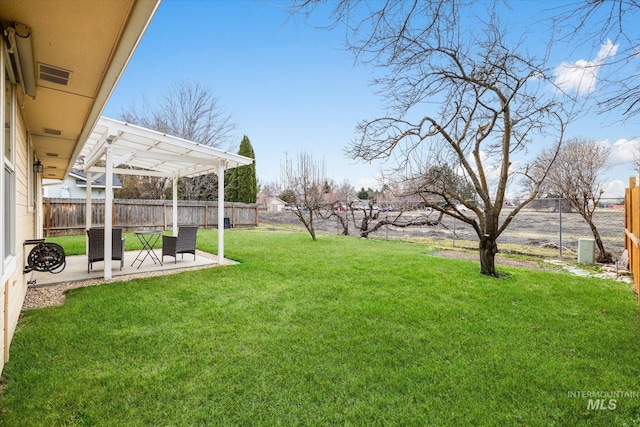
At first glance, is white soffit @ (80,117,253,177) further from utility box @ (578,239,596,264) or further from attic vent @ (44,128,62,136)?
utility box @ (578,239,596,264)

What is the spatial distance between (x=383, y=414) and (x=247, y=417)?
3.05 ft

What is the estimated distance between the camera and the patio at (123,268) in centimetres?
573

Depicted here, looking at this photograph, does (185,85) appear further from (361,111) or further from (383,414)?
(383,414)

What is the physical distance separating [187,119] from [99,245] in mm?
17694


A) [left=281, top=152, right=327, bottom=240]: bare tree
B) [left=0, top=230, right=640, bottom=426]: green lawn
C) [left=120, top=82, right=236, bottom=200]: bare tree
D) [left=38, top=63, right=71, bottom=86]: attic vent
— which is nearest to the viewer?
[left=0, top=230, right=640, bottom=426]: green lawn

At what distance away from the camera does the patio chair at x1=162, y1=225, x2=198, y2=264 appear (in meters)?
7.02

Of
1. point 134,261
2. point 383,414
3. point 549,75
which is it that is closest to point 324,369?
point 383,414

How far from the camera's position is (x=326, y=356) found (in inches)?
117

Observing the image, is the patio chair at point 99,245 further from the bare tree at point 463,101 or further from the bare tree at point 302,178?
the bare tree at point 302,178

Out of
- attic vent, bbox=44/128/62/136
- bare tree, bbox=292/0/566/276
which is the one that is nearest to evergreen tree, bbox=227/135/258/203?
bare tree, bbox=292/0/566/276

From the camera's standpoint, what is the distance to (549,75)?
4656 millimetres

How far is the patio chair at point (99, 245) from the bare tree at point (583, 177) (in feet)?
34.5

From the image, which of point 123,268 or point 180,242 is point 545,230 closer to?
point 180,242

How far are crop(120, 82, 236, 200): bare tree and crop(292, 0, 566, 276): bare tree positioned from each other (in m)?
18.2
